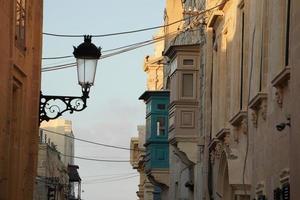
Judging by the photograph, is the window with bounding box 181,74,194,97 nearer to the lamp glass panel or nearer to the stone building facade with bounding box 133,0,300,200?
the stone building facade with bounding box 133,0,300,200

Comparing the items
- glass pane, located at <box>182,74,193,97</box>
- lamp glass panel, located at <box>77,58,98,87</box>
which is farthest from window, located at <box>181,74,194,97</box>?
lamp glass panel, located at <box>77,58,98,87</box>

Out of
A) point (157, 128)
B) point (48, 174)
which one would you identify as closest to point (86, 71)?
point (157, 128)

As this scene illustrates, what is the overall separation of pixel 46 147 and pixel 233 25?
29.8 m

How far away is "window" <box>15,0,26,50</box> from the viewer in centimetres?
1850

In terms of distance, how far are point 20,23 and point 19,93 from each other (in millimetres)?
1261

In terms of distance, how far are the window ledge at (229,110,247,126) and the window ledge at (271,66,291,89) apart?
4.92 metres

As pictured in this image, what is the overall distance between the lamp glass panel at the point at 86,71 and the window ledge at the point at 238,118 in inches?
302

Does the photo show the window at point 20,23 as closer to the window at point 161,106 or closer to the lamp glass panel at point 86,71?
the lamp glass panel at point 86,71

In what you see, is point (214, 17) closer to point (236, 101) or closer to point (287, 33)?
point (236, 101)

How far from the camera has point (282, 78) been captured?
1767 centimetres

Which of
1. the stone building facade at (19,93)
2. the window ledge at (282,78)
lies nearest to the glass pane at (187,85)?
the stone building facade at (19,93)

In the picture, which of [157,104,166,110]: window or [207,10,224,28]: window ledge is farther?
[157,104,166,110]: window

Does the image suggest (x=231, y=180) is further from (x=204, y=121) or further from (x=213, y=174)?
(x=204, y=121)

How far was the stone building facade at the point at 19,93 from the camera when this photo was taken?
652 inches
